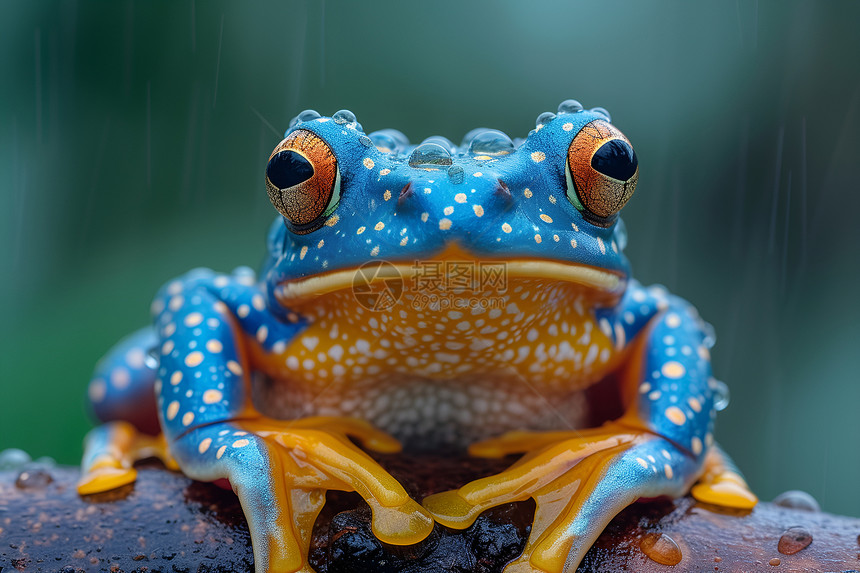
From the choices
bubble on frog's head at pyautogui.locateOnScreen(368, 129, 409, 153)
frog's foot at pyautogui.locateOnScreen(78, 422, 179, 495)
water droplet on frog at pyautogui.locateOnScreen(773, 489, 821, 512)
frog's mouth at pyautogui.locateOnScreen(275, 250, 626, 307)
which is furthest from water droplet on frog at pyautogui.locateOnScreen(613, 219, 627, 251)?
frog's foot at pyautogui.locateOnScreen(78, 422, 179, 495)

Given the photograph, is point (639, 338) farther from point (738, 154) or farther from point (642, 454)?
point (738, 154)

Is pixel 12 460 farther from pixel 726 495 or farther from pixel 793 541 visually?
pixel 793 541

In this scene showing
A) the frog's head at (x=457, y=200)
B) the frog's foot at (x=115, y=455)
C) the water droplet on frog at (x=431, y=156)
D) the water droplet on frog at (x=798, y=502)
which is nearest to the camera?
the frog's head at (x=457, y=200)

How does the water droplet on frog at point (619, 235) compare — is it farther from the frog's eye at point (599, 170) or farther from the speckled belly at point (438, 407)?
the speckled belly at point (438, 407)

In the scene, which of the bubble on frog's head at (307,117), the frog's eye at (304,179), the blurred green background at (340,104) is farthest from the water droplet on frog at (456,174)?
the blurred green background at (340,104)

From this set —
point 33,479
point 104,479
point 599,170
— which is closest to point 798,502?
point 599,170

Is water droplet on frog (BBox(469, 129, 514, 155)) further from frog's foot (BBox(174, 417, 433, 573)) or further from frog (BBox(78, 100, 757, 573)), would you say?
frog's foot (BBox(174, 417, 433, 573))

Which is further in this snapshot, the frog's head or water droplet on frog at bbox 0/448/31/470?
water droplet on frog at bbox 0/448/31/470
